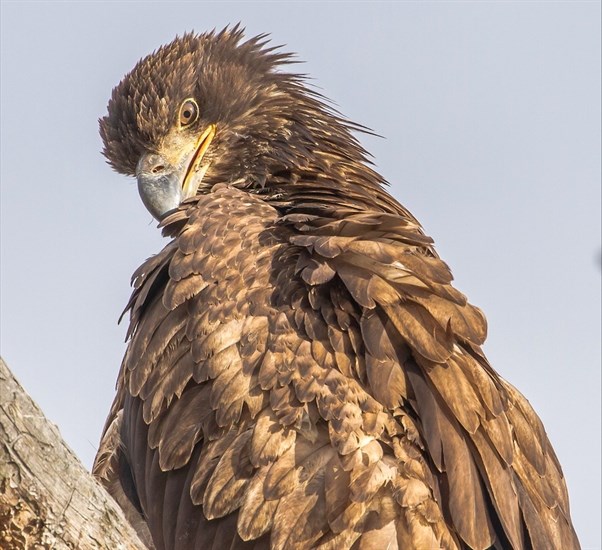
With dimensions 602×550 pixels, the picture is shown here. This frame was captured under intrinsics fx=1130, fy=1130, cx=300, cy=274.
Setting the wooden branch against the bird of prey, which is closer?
the wooden branch

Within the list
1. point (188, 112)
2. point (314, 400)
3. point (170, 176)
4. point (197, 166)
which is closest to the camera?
point (314, 400)

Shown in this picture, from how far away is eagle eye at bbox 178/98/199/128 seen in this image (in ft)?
18.9

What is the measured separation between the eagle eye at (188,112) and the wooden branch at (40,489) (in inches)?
116

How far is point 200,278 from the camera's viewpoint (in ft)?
14.1

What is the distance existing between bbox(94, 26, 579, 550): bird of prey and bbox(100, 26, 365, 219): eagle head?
54 cm

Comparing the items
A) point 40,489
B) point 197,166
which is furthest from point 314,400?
point 197,166

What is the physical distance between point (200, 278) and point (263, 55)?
7.51 ft

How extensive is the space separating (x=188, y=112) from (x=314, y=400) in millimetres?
2409

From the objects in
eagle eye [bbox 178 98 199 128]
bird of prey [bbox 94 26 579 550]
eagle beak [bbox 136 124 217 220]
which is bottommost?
bird of prey [bbox 94 26 579 550]

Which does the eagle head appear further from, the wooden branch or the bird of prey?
the wooden branch

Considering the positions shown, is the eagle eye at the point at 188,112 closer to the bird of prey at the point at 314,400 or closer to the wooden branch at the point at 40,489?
the bird of prey at the point at 314,400

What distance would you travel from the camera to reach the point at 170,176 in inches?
217

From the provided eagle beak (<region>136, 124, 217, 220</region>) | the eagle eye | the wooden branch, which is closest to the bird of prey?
eagle beak (<region>136, 124, 217, 220</region>)

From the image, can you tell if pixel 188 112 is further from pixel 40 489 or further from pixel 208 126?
pixel 40 489
